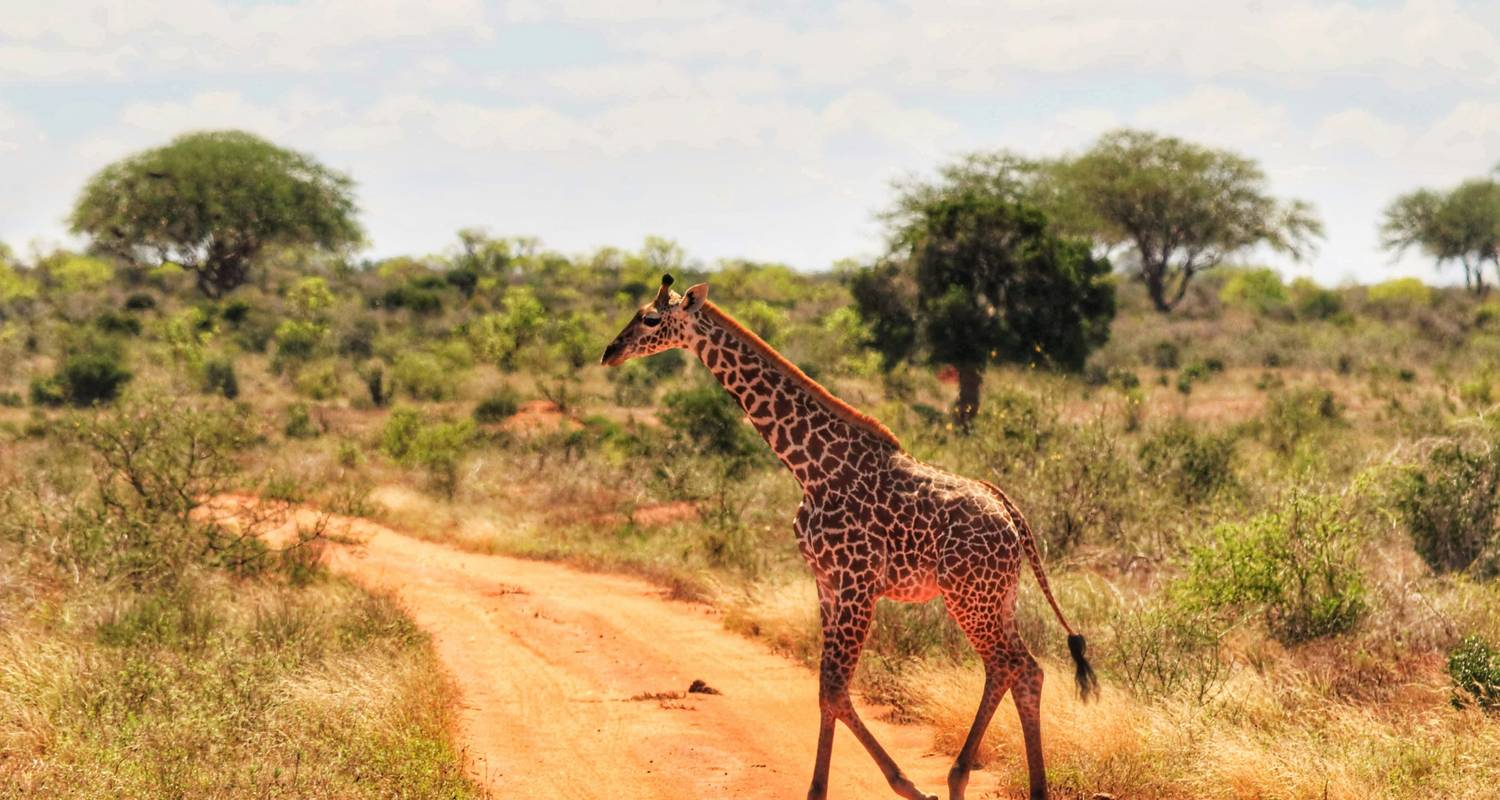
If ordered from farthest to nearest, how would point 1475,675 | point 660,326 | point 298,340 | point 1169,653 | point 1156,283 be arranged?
point 1156,283
point 298,340
point 1169,653
point 1475,675
point 660,326

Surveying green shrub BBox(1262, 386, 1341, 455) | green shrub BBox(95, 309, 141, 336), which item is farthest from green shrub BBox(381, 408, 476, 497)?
green shrub BBox(95, 309, 141, 336)

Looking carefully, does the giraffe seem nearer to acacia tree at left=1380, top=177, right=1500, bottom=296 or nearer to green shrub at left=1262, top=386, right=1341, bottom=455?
green shrub at left=1262, top=386, right=1341, bottom=455

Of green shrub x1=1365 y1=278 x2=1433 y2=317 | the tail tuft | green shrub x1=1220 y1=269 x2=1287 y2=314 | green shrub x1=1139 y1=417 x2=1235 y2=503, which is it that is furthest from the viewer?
green shrub x1=1220 y1=269 x2=1287 y2=314

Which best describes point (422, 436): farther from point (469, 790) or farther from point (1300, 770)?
point (1300, 770)

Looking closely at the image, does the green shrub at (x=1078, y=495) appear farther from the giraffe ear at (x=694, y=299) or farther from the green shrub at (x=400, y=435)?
the green shrub at (x=400, y=435)

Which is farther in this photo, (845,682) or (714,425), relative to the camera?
(714,425)

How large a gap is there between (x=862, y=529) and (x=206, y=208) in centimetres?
4899

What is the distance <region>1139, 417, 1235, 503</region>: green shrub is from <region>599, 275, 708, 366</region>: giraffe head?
8.78 m

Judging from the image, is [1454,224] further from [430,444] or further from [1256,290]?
[430,444]

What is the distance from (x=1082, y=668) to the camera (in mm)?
7984

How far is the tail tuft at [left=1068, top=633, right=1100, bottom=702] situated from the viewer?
7.91m

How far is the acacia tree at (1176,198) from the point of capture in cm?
5603

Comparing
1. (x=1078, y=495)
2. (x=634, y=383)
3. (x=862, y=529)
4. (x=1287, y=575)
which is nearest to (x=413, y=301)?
(x=634, y=383)

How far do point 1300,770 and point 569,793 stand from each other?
13.8 feet
